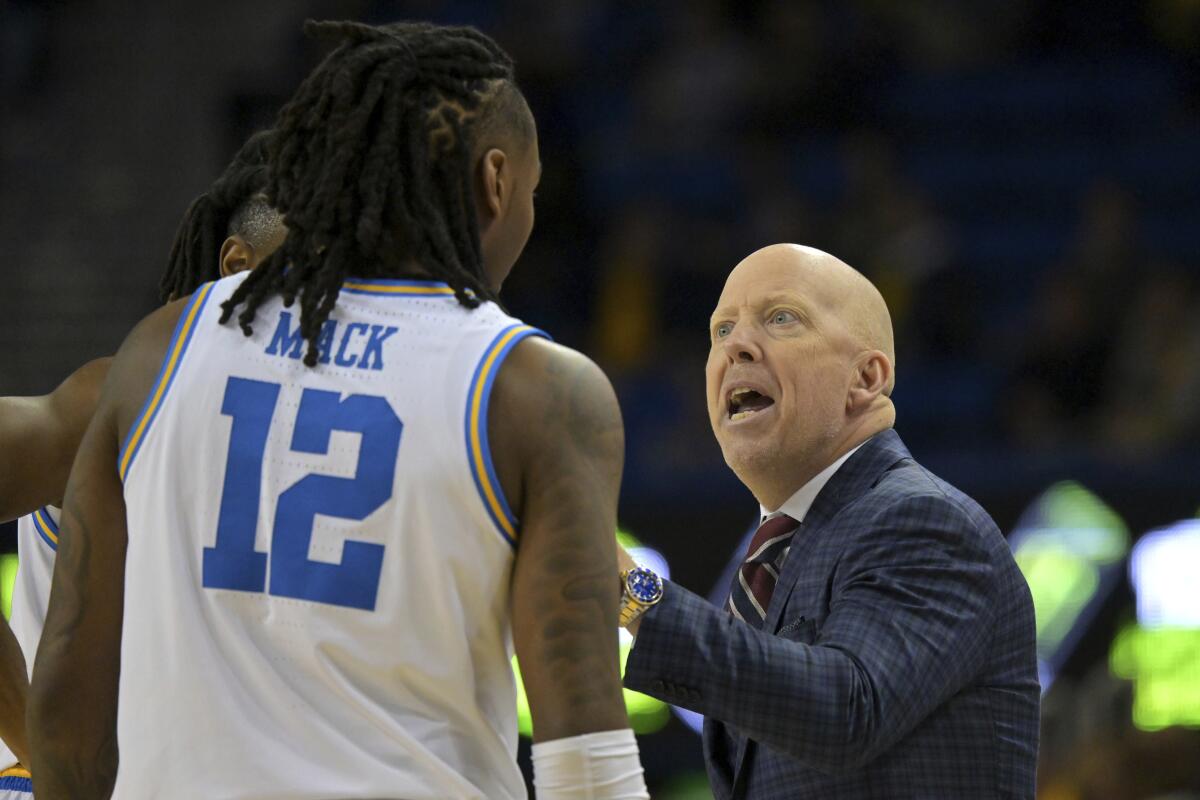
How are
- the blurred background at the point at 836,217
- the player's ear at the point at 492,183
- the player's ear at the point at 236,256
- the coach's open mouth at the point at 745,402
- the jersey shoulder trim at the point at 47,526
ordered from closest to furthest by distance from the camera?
the player's ear at the point at 492,183
the jersey shoulder trim at the point at 47,526
the player's ear at the point at 236,256
the coach's open mouth at the point at 745,402
the blurred background at the point at 836,217

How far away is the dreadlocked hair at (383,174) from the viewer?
229 cm

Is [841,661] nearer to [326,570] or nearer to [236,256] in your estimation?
[326,570]

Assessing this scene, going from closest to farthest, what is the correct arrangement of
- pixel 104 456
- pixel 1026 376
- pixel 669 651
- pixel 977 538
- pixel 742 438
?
pixel 104 456 → pixel 669 651 → pixel 977 538 → pixel 742 438 → pixel 1026 376

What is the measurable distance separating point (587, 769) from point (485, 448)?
416mm

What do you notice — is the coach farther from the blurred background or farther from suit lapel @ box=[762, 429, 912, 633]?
the blurred background

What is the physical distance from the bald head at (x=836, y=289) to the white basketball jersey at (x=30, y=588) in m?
1.39

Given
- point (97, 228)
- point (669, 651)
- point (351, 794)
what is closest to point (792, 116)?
point (97, 228)

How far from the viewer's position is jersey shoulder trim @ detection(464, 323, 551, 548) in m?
2.17

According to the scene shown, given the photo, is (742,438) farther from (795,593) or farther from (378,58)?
(378,58)

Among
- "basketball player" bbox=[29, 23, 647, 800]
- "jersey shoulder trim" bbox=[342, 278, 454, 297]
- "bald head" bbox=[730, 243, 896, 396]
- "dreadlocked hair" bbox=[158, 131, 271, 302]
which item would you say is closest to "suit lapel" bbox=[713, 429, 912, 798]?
"bald head" bbox=[730, 243, 896, 396]

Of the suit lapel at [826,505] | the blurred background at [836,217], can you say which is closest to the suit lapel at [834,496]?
the suit lapel at [826,505]

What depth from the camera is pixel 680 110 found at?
395 inches

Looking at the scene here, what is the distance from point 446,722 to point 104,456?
0.59 m

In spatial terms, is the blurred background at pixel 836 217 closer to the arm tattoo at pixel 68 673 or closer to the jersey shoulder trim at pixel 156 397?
the arm tattoo at pixel 68 673
